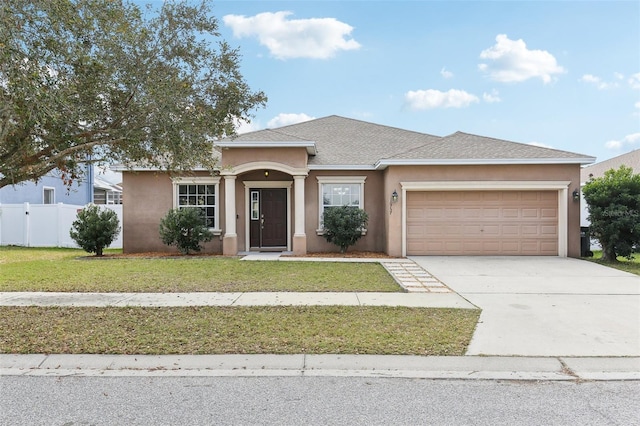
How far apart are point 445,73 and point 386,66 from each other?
236cm

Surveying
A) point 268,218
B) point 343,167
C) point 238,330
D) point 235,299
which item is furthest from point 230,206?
point 238,330

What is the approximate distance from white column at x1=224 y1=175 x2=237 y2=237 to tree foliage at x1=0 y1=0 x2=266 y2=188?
6.36 meters

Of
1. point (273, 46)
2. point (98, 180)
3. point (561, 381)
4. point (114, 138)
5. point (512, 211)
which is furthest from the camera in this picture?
point (98, 180)

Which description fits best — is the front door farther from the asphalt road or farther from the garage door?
the asphalt road

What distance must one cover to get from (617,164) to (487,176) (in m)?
17.9

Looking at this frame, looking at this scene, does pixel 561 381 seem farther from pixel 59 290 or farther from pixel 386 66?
pixel 386 66

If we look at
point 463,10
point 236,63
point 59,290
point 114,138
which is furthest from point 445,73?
point 59,290

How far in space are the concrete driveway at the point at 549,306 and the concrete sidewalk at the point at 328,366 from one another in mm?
268

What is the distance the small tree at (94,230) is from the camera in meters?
14.5

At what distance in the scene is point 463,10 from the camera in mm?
11266

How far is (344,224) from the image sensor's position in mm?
14156

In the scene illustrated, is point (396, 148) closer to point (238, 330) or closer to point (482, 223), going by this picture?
point (482, 223)

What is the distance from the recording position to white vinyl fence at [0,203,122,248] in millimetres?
18797

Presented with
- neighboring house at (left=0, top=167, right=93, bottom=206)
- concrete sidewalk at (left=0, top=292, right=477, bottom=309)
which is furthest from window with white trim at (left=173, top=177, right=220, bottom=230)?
concrete sidewalk at (left=0, top=292, right=477, bottom=309)
